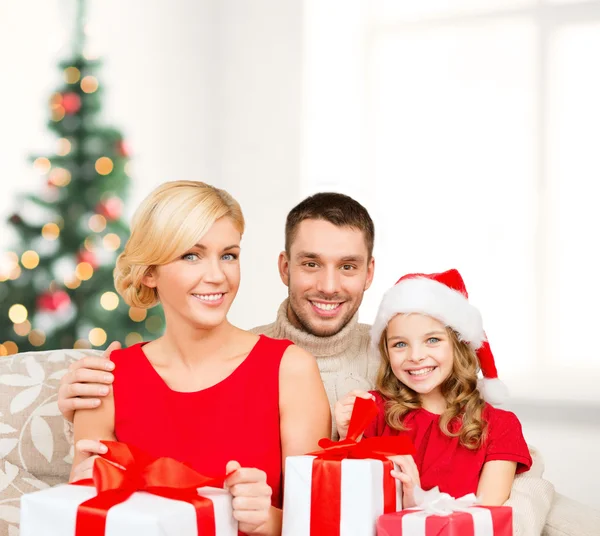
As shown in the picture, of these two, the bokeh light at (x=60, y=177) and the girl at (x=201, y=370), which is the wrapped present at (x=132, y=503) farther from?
the bokeh light at (x=60, y=177)

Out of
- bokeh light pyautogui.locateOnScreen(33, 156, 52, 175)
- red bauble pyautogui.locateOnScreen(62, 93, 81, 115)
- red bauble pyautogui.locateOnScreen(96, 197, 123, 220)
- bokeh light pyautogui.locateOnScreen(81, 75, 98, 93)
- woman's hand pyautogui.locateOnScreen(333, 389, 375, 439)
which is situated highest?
bokeh light pyautogui.locateOnScreen(81, 75, 98, 93)

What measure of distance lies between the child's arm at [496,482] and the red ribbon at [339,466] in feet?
1.23

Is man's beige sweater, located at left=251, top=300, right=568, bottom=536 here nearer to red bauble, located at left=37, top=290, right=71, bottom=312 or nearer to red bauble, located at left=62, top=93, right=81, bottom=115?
red bauble, located at left=37, top=290, right=71, bottom=312

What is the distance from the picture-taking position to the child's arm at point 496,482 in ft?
5.83

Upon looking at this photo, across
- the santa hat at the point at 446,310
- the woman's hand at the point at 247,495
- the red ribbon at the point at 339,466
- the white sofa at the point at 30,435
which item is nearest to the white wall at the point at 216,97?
the white sofa at the point at 30,435

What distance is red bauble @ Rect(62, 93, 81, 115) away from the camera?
4.18 meters

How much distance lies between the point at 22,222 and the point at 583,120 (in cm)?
284

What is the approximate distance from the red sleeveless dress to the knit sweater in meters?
0.55

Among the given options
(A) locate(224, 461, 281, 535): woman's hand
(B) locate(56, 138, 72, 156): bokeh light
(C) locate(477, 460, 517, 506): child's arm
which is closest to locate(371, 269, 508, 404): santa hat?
(C) locate(477, 460, 517, 506): child's arm

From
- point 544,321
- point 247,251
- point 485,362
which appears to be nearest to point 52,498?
point 485,362

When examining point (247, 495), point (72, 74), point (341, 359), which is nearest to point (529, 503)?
point (341, 359)

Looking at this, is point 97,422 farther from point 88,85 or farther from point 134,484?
point 88,85

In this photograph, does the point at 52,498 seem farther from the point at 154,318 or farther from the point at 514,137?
the point at 514,137

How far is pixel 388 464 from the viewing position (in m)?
1.38
